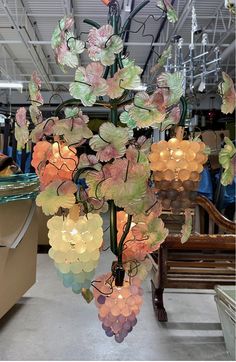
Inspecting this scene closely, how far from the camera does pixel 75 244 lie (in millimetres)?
767

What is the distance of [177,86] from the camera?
2.57ft

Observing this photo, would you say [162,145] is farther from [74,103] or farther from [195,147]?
[74,103]

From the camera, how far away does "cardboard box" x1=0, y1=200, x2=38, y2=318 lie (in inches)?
111

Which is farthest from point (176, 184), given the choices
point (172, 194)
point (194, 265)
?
point (194, 265)

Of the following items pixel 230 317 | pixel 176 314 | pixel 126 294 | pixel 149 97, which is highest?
pixel 149 97

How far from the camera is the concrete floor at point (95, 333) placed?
269cm

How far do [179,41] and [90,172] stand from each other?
159 inches

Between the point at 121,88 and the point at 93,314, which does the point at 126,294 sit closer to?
the point at 121,88

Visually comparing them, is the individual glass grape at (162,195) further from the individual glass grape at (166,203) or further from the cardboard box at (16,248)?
the cardboard box at (16,248)

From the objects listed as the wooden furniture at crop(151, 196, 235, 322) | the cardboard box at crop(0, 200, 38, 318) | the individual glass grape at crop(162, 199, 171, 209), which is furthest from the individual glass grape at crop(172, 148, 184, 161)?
the wooden furniture at crop(151, 196, 235, 322)

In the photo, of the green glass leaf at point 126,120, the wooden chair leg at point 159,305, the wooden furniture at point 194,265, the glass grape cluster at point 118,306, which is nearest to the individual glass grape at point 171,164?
the green glass leaf at point 126,120

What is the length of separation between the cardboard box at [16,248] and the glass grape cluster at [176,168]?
2.10m

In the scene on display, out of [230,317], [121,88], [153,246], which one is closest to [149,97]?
[121,88]

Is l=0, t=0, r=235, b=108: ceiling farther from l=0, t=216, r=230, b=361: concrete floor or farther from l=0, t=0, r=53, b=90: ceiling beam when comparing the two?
l=0, t=216, r=230, b=361: concrete floor
